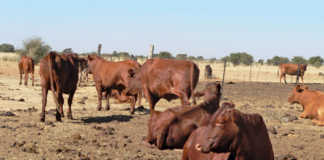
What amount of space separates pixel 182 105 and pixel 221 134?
369cm

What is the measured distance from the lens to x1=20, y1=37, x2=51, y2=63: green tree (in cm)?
5019

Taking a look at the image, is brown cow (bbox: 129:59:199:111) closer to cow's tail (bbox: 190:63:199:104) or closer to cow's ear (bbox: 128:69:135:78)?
cow's tail (bbox: 190:63:199:104)

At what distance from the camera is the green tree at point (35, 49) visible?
5019 cm

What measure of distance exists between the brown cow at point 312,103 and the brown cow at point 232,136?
983cm

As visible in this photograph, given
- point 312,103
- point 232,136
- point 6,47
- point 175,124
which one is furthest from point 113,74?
point 6,47

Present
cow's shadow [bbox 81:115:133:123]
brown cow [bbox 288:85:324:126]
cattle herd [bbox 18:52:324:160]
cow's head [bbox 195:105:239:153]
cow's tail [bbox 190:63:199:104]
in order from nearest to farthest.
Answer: cow's head [bbox 195:105:239:153], cattle herd [bbox 18:52:324:160], cow's tail [bbox 190:63:199:104], cow's shadow [bbox 81:115:133:123], brown cow [bbox 288:85:324:126]

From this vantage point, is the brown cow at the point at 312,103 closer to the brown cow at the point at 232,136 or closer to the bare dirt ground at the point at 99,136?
the bare dirt ground at the point at 99,136

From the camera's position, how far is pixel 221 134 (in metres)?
3.28

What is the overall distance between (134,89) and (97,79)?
2330 mm

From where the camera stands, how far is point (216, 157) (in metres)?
3.71

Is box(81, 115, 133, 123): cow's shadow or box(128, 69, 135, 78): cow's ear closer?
box(81, 115, 133, 123): cow's shadow

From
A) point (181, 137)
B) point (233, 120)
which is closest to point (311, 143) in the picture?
point (181, 137)

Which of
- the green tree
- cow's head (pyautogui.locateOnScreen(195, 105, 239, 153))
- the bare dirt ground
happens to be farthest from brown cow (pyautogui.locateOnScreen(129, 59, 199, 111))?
the green tree

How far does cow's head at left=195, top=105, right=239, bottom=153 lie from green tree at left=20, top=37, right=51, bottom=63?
4742cm
